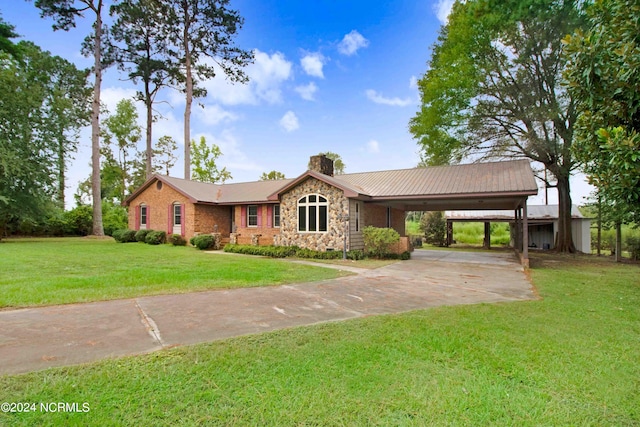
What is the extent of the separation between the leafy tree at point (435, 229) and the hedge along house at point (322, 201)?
195 inches

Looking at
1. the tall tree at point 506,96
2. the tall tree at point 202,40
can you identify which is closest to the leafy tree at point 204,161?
the tall tree at point 202,40

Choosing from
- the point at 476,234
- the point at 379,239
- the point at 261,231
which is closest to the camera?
the point at 379,239

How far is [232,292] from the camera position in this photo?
22.1 ft

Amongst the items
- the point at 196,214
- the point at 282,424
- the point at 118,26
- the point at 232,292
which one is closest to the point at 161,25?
the point at 118,26

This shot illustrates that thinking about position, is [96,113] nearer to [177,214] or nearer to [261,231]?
[177,214]

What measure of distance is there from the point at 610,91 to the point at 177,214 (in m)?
19.9

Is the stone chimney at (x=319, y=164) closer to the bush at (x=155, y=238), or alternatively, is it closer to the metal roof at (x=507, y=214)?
the bush at (x=155, y=238)

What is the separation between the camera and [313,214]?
14.8 metres

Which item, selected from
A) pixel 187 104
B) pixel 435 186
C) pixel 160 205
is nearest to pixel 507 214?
pixel 435 186

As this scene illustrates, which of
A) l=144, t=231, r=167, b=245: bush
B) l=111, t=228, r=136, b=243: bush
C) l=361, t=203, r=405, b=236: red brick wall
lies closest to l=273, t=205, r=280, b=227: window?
l=361, t=203, r=405, b=236: red brick wall

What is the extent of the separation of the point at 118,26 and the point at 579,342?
31064 millimetres

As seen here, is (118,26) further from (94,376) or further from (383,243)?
(94,376)

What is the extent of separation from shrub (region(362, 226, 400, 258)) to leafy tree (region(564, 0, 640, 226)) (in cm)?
794

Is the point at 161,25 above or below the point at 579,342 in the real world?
above
